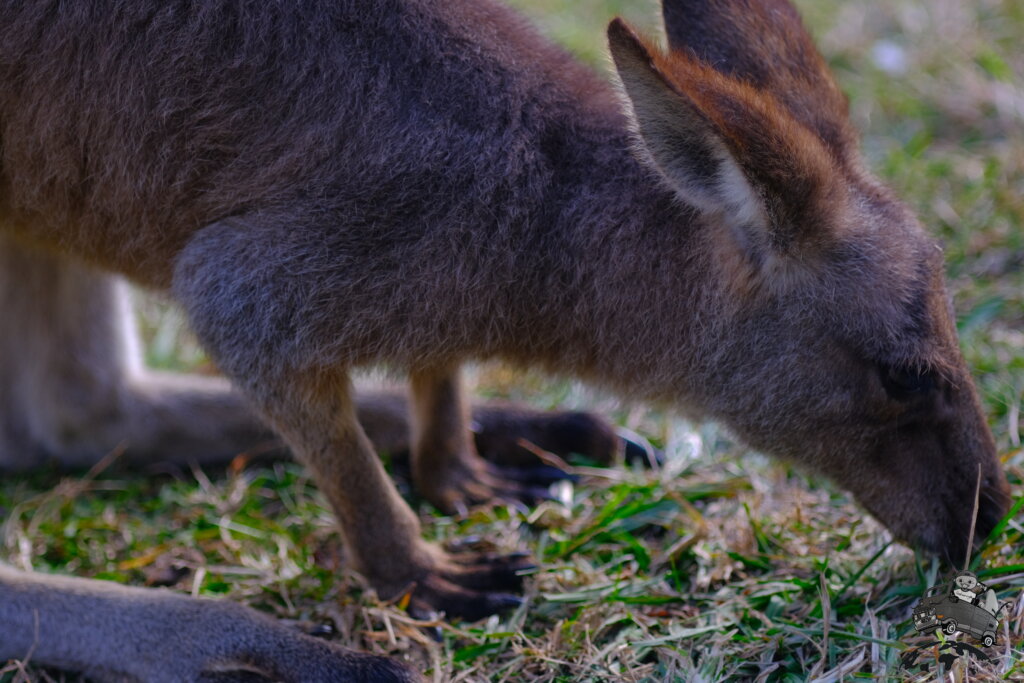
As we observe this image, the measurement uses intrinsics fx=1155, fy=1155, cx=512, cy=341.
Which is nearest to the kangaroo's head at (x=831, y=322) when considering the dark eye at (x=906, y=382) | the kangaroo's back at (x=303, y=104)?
the dark eye at (x=906, y=382)

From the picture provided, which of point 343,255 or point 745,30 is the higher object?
point 745,30

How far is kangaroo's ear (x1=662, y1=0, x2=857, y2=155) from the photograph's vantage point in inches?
→ 130

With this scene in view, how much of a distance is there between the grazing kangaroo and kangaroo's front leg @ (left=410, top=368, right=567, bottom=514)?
0.55 meters

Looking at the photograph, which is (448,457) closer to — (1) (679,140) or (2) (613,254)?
(2) (613,254)

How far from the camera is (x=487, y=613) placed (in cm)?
342

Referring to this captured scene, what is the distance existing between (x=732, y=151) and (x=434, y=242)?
85 cm

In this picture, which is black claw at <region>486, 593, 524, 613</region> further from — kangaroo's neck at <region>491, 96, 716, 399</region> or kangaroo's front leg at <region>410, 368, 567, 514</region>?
kangaroo's neck at <region>491, 96, 716, 399</region>

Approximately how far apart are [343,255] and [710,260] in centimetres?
99

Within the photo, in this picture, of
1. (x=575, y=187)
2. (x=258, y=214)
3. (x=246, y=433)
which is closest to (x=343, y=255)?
(x=258, y=214)

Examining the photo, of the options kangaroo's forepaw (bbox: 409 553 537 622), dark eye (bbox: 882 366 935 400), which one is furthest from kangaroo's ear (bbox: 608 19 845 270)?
kangaroo's forepaw (bbox: 409 553 537 622)

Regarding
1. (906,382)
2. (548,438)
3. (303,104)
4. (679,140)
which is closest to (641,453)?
(548,438)

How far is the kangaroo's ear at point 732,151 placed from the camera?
2.67m

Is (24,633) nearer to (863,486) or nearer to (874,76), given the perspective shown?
(863,486)

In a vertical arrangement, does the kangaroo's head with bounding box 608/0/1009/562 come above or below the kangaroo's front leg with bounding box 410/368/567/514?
above
